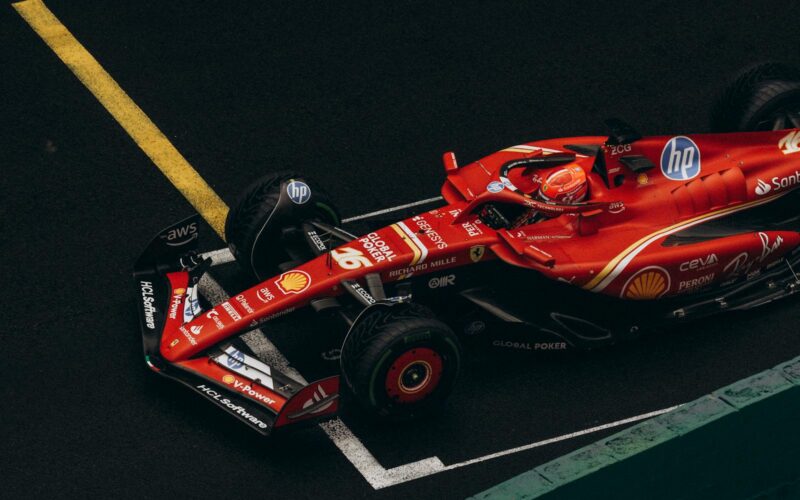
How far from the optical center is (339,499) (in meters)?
9.62

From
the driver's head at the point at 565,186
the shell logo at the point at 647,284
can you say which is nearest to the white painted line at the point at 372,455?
the shell logo at the point at 647,284

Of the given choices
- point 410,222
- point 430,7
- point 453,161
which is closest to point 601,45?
point 430,7

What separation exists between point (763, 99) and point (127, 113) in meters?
6.33

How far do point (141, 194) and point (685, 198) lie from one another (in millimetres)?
5065

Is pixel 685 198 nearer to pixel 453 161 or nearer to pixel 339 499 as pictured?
pixel 453 161

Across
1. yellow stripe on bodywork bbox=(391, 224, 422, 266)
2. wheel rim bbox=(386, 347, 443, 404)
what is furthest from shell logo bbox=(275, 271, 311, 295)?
wheel rim bbox=(386, 347, 443, 404)

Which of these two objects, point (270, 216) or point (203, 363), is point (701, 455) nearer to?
point (203, 363)

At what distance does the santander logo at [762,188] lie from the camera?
11.5m

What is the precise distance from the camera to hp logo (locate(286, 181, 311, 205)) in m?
11.2

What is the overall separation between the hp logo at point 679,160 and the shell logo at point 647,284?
97cm

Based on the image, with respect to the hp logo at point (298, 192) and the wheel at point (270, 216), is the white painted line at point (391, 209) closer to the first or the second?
the wheel at point (270, 216)

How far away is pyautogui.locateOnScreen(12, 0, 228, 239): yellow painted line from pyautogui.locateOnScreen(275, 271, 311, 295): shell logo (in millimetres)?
1926

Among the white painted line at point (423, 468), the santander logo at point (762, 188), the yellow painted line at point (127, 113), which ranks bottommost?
the white painted line at point (423, 468)

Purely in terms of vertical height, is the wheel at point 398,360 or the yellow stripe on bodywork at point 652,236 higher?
the wheel at point 398,360
